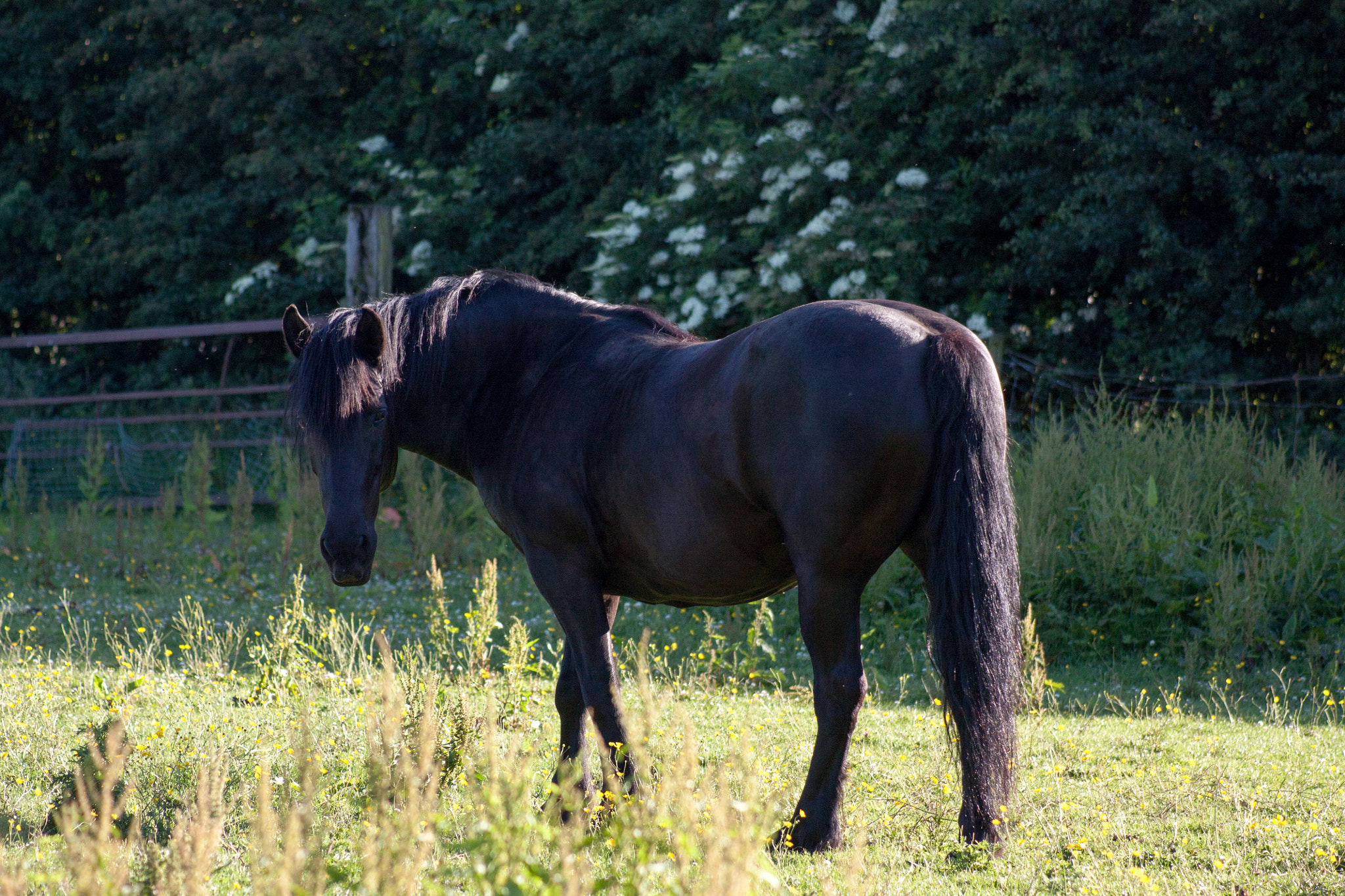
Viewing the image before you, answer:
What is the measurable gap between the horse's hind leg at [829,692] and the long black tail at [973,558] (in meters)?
0.23

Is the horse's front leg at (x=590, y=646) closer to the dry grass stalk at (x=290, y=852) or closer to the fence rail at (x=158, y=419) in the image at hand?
the dry grass stalk at (x=290, y=852)

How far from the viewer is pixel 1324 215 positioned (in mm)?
8547

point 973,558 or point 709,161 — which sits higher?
point 709,161

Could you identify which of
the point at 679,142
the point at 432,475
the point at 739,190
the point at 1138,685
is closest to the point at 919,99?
the point at 739,190

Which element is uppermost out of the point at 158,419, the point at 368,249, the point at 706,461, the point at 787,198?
the point at 787,198

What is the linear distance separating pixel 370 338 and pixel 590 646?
3.95 ft

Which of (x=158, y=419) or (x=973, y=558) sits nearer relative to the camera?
(x=973, y=558)

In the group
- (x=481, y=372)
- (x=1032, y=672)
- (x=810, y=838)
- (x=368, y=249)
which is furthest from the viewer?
(x=368, y=249)

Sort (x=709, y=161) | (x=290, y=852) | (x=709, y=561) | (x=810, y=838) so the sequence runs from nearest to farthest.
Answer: (x=290, y=852)
(x=810, y=838)
(x=709, y=561)
(x=709, y=161)

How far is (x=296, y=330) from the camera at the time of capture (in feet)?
12.4

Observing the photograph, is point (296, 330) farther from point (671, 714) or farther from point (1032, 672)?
point (1032, 672)

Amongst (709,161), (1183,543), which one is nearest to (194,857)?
(1183,543)

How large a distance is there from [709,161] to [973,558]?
8.30 metres

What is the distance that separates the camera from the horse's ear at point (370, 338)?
3525 millimetres
